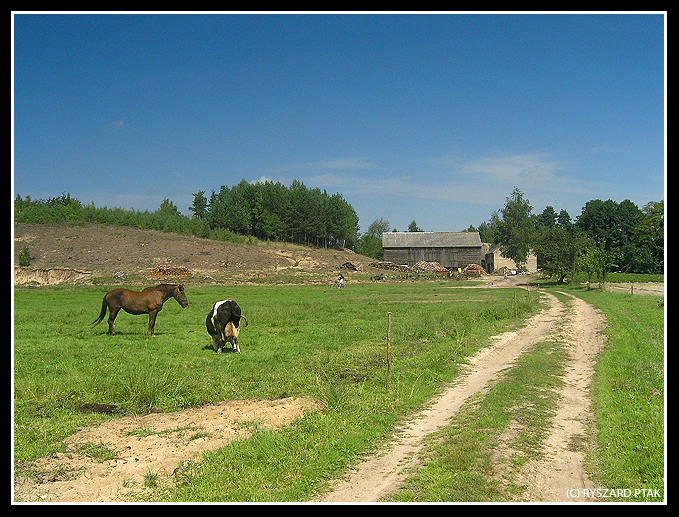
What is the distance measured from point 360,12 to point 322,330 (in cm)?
1423

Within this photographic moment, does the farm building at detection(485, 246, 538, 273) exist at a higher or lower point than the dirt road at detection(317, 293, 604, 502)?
higher

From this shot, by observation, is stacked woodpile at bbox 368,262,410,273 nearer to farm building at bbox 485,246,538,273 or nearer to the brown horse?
farm building at bbox 485,246,538,273

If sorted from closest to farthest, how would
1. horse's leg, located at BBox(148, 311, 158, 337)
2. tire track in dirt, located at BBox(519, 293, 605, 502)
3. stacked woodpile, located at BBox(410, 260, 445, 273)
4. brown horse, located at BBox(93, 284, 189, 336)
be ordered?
tire track in dirt, located at BBox(519, 293, 605, 502) → horse's leg, located at BBox(148, 311, 158, 337) → brown horse, located at BBox(93, 284, 189, 336) → stacked woodpile, located at BBox(410, 260, 445, 273)

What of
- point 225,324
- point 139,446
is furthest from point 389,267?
point 139,446

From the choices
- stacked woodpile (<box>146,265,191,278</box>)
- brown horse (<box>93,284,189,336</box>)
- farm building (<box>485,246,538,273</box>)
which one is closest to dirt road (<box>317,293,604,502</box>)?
brown horse (<box>93,284,189,336</box>)

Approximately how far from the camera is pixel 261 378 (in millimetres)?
11594

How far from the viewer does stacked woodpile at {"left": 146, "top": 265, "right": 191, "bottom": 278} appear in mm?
51662

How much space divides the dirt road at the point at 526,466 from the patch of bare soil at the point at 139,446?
2.06m

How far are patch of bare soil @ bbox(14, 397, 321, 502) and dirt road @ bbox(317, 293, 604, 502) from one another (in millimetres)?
2061

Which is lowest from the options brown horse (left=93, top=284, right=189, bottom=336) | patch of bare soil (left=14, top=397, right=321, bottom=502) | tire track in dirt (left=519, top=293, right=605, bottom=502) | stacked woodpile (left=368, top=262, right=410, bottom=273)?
patch of bare soil (left=14, top=397, right=321, bottom=502)

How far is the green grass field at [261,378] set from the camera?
6.43m

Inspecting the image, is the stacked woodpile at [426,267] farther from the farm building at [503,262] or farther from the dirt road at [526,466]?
the dirt road at [526,466]

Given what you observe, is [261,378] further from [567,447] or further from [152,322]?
[152,322]
